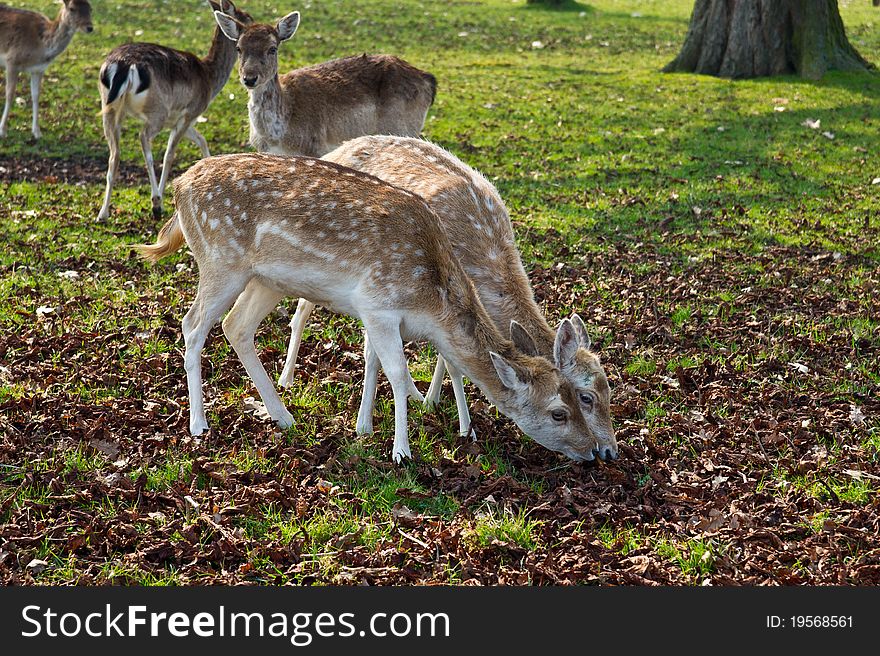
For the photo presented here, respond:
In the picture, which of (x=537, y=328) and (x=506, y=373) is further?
(x=537, y=328)

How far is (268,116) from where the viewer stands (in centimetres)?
880

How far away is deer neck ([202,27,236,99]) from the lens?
1016cm

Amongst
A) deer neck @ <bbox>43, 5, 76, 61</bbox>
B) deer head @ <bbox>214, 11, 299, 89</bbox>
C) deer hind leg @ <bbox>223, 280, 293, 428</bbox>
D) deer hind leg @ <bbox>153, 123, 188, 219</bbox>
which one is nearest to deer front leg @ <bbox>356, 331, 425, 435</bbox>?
deer hind leg @ <bbox>223, 280, 293, 428</bbox>

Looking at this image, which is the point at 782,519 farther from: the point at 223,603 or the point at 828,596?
the point at 223,603

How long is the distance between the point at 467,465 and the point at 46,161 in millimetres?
7879

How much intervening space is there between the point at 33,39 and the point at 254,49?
202 inches

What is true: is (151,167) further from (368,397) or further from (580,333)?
(580,333)

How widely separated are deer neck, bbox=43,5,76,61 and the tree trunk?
368 inches

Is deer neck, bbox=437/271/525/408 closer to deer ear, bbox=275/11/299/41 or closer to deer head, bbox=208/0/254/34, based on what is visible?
deer ear, bbox=275/11/299/41

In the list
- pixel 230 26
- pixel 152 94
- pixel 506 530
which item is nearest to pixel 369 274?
pixel 506 530

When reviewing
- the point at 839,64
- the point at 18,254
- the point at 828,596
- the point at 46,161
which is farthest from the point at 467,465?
the point at 839,64

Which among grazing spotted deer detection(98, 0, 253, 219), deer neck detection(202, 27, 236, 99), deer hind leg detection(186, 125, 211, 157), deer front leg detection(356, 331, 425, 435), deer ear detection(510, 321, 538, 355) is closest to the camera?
deer ear detection(510, 321, 538, 355)

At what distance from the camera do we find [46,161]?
10852 mm

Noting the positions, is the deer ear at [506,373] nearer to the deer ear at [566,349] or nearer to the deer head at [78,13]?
the deer ear at [566,349]
